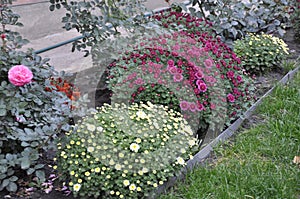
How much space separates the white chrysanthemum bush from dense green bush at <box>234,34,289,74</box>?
1750 millimetres

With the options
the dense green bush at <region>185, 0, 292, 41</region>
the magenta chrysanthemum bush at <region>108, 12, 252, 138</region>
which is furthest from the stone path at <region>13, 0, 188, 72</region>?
the dense green bush at <region>185, 0, 292, 41</region>

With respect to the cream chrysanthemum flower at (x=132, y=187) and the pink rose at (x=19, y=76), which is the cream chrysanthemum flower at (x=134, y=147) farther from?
the pink rose at (x=19, y=76)

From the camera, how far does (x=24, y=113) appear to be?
2078mm

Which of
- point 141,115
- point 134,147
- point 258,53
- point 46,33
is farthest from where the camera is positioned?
point 46,33

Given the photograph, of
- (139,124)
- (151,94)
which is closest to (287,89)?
(151,94)

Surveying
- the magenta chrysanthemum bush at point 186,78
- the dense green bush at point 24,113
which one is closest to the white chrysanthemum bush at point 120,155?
the dense green bush at point 24,113

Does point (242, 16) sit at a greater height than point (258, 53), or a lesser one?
greater

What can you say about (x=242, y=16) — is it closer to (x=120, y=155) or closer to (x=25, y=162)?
(x=120, y=155)

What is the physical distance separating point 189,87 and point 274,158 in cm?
73

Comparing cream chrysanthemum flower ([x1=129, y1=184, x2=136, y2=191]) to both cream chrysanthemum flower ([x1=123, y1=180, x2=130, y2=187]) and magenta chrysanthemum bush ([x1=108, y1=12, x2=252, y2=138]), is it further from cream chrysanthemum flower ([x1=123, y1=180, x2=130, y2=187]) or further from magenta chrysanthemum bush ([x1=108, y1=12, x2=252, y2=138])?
magenta chrysanthemum bush ([x1=108, y1=12, x2=252, y2=138])

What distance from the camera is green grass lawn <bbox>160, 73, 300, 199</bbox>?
2.13 meters

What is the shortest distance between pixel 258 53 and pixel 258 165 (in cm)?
168

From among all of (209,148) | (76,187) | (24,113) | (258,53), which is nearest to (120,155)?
(76,187)

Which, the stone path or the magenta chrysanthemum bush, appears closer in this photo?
the magenta chrysanthemum bush
